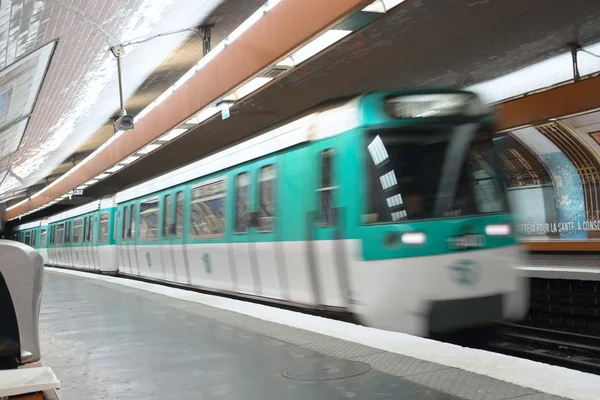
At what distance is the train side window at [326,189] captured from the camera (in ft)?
22.2

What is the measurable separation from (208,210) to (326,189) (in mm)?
4228

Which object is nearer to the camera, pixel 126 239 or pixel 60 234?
pixel 126 239

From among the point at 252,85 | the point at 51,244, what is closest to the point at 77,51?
the point at 252,85

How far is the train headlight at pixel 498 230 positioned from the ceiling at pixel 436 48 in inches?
110

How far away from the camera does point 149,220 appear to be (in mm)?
14062

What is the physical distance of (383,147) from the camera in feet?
20.6

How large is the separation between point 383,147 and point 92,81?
8.14m

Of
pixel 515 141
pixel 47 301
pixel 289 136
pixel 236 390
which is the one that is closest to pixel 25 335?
pixel 236 390

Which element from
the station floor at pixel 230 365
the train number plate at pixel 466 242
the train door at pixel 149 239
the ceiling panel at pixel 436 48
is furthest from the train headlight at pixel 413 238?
the train door at pixel 149 239

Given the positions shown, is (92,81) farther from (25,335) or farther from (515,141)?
(515,141)

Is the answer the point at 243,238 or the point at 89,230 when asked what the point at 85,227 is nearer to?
the point at 89,230

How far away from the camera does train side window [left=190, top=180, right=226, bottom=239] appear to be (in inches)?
396

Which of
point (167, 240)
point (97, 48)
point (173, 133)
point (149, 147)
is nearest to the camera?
point (97, 48)

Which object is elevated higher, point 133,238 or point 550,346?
point 133,238
